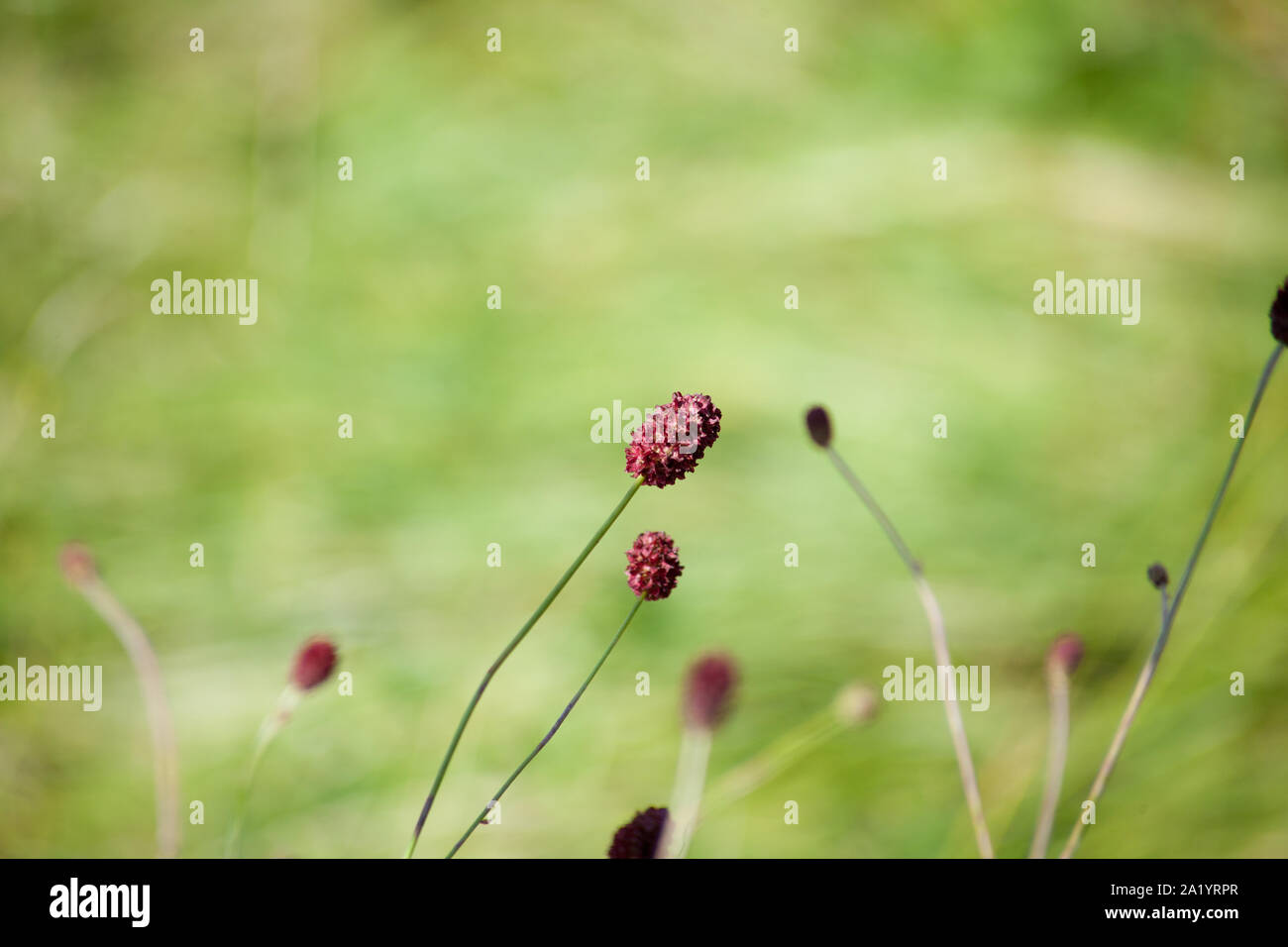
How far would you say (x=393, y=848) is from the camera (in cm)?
84

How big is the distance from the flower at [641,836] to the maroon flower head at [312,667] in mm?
134

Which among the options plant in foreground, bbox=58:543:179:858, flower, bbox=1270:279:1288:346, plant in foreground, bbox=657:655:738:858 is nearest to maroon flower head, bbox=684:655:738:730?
plant in foreground, bbox=657:655:738:858

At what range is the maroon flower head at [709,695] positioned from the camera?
0.35m

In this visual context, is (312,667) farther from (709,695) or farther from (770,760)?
(770,760)

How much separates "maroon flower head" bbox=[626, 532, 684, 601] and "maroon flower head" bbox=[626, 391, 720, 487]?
0.9 inches

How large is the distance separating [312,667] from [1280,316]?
40cm

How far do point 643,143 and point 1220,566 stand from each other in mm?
811

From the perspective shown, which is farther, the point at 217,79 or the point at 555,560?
the point at 217,79

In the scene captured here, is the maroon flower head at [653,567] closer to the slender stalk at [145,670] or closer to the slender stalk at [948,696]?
the slender stalk at [948,696]

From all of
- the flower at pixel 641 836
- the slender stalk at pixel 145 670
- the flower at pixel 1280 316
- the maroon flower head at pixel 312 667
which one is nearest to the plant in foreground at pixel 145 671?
the slender stalk at pixel 145 670

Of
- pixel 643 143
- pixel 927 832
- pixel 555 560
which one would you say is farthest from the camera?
pixel 643 143
